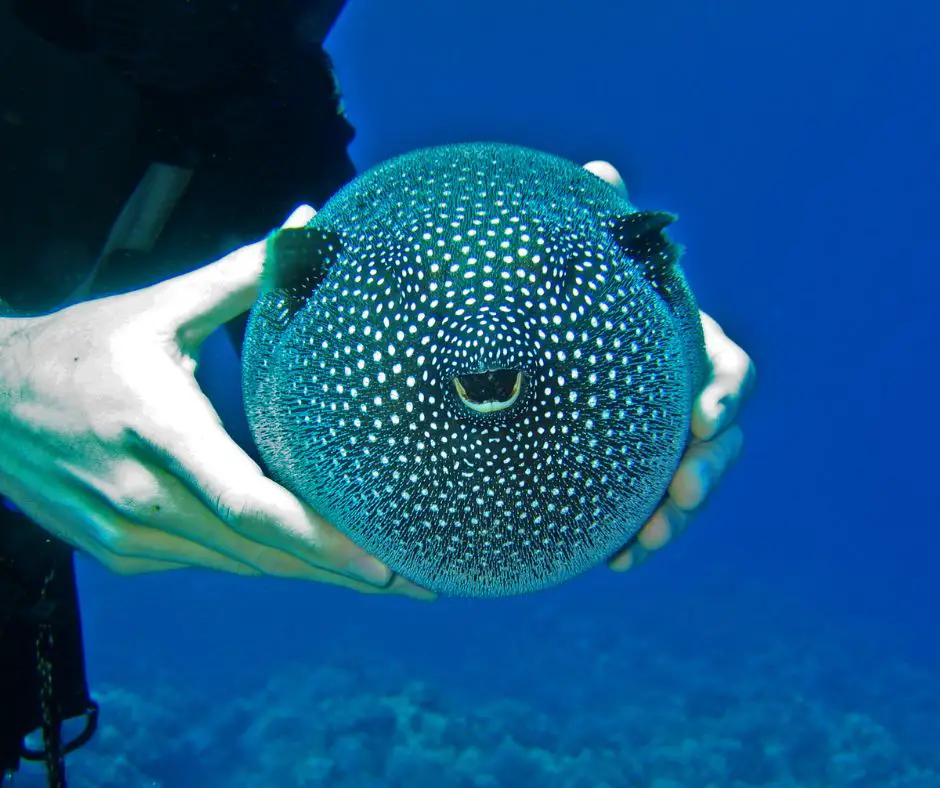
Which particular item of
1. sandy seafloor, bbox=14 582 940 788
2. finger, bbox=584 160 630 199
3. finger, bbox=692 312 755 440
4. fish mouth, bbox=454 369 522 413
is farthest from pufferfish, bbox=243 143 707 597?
sandy seafloor, bbox=14 582 940 788

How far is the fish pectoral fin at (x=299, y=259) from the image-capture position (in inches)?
73.4

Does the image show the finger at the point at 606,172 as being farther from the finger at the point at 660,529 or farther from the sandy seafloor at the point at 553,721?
→ the sandy seafloor at the point at 553,721

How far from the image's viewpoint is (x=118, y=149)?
10.5 feet

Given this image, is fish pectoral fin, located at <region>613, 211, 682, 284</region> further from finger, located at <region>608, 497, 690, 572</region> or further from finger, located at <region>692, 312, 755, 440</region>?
finger, located at <region>608, 497, 690, 572</region>

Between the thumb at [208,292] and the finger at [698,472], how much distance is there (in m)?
1.49

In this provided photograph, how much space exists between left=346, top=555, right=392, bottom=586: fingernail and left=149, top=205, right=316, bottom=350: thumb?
0.82 metres

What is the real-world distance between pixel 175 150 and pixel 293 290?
1.97m

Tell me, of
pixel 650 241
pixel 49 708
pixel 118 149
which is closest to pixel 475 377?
pixel 650 241

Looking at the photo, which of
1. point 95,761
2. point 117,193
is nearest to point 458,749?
point 95,761

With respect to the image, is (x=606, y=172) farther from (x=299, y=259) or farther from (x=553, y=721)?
(x=553, y=721)

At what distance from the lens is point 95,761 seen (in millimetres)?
11797

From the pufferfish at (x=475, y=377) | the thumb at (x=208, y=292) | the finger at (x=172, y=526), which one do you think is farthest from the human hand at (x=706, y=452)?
the thumb at (x=208, y=292)

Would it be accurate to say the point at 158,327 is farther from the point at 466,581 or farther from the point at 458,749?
the point at 458,749

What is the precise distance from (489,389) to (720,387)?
3.58 ft
